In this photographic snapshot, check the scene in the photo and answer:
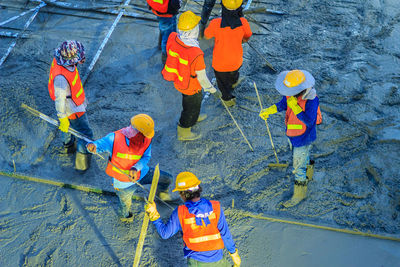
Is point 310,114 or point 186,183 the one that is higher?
point 186,183

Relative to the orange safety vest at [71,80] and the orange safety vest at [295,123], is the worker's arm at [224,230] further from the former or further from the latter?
the orange safety vest at [71,80]

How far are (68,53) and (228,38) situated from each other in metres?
2.27

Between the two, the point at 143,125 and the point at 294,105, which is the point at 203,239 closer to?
the point at 143,125

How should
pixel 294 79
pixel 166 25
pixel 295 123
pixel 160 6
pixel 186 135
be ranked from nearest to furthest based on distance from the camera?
pixel 294 79 → pixel 295 123 → pixel 186 135 → pixel 160 6 → pixel 166 25

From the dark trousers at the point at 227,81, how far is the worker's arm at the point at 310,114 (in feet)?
6.23

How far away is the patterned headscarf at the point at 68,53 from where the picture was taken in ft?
17.4

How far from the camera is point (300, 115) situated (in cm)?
516

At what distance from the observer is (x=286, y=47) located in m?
8.16

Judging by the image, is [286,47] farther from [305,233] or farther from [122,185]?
[122,185]

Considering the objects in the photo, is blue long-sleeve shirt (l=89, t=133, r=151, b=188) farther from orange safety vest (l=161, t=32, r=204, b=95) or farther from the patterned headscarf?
orange safety vest (l=161, t=32, r=204, b=95)

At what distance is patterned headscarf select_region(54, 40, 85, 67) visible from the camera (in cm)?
529

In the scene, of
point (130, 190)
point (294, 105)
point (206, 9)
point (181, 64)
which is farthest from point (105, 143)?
point (206, 9)

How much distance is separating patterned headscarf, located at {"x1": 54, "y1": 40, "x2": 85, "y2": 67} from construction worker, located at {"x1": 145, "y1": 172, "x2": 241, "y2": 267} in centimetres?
218

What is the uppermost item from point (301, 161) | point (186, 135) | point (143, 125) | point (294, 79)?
point (294, 79)
